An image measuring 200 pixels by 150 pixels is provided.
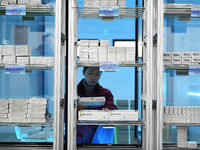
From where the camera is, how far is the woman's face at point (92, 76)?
2797mm

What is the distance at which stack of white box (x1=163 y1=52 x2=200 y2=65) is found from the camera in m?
2.21

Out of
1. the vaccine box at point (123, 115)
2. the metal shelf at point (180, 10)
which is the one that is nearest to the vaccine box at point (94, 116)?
the vaccine box at point (123, 115)

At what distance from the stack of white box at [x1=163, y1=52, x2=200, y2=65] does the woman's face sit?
A: 41.4 inches

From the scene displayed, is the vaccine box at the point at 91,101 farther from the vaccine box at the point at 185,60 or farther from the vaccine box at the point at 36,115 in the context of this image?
the vaccine box at the point at 185,60

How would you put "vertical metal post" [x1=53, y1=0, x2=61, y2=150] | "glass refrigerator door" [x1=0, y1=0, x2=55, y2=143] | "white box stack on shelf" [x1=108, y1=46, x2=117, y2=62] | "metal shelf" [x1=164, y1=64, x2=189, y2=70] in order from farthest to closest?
"glass refrigerator door" [x1=0, y1=0, x2=55, y2=143]
"white box stack on shelf" [x1=108, y1=46, x2=117, y2=62]
"metal shelf" [x1=164, y1=64, x2=189, y2=70]
"vertical metal post" [x1=53, y1=0, x2=61, y2=150]

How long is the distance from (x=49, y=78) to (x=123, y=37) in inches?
53.1

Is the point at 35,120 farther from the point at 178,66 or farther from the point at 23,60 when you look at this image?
the point at 178,66

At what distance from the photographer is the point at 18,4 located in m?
2.21

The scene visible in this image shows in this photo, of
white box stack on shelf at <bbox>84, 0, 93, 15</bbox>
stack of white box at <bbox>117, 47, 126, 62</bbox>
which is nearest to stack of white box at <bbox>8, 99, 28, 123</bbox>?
stack of white box at <bbox>117, 47, 126, 62</bbox>

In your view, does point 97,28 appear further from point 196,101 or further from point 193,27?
point 196,101

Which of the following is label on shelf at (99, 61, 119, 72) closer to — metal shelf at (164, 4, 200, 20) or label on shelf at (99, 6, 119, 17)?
label on shelf at (99, 6, 119, 17)

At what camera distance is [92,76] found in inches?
111

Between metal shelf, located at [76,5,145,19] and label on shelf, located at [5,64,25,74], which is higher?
metal shelf, located at [76,5,145,19]

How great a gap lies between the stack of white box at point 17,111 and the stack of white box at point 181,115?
1700 mm
